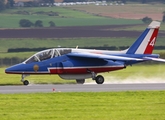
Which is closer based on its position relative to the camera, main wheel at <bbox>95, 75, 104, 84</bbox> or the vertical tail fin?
main wheel at <bbox>95, 75, 104, 84</bbox>

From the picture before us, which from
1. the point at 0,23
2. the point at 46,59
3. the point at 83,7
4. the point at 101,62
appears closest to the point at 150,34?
the point at 101,62

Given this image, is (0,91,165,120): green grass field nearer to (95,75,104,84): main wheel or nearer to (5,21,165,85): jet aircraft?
(95,75,104,84): main wheel

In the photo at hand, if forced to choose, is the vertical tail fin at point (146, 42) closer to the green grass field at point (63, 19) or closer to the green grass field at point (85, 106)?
the green grass field at point (85, 106)

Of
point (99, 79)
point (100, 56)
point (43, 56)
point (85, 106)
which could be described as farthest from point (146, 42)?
point (85, 106)

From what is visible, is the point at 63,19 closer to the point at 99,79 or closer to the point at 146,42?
the point at 146,42

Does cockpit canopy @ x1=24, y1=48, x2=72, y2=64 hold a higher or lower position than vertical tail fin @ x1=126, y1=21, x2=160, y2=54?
lower

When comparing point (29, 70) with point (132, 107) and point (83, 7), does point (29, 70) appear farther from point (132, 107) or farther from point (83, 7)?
point (83, 7)

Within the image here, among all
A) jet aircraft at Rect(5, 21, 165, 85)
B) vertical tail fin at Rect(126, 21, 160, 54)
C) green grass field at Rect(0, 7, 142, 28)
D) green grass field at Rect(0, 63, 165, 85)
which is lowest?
green grass field at Rect(0, 63, 165, 85)

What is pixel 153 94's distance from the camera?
24.2 meters

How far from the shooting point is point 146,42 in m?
35.5

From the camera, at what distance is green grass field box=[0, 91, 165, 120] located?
61.6 ft

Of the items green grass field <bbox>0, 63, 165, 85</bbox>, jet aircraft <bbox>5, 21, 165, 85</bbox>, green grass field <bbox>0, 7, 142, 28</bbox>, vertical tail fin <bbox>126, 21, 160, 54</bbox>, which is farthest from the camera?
green grass field <bbox>0, 7, 142, 28</bbox>

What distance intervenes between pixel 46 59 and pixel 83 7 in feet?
273

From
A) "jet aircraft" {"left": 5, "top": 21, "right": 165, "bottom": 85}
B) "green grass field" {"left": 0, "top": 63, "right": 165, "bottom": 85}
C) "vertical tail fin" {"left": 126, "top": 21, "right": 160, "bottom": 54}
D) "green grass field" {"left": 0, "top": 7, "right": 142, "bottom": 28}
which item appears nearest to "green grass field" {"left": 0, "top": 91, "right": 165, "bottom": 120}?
"jet aircraft" {"left": 5, "top": 21, "right": 165, "bottom": 85}
